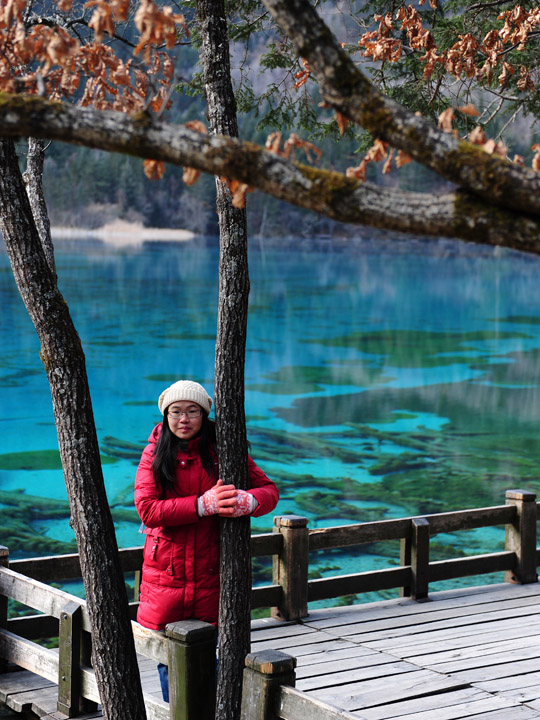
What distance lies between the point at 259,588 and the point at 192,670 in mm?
2294

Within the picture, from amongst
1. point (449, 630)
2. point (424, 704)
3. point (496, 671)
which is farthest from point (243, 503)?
point (449, 630)

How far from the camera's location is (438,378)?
108 feet

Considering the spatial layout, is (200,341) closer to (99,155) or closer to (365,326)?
(365,326)

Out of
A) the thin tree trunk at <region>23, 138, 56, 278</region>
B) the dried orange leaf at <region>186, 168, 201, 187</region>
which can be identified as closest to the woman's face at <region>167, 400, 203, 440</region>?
the thin tree trunk at <region>23, 138, 56, 278</region>

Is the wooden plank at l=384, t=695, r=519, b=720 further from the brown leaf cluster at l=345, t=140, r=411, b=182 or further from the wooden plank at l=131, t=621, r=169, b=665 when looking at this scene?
the brown leaf cluster at l=345, t=140, r=411, b=182

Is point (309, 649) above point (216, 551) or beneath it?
beneath

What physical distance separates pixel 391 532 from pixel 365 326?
43.3 metres

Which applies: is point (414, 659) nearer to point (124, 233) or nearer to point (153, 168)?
point (153, 168)

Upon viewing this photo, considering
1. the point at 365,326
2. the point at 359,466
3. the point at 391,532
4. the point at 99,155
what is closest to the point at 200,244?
the point at 99,155

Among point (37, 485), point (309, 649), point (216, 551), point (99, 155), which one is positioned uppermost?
point (99, 155)

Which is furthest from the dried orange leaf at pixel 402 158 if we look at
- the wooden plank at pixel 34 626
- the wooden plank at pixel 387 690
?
the wooden plank at pixel 34 626

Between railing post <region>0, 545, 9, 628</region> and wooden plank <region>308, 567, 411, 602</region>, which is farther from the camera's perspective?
wooden plank <region>308, 567, 411, 602</region>

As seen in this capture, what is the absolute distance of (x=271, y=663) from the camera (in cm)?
369

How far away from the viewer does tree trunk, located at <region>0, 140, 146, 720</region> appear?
384 cm
